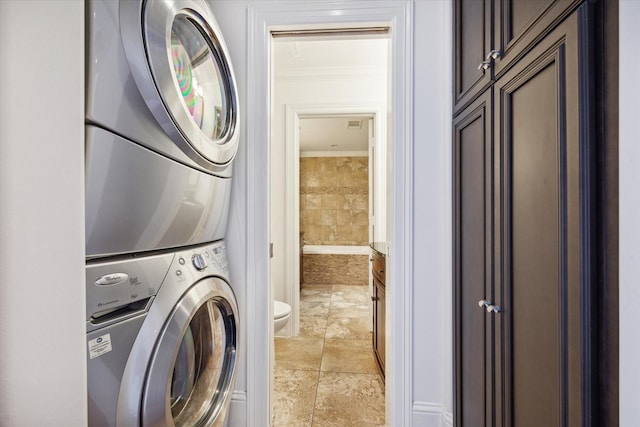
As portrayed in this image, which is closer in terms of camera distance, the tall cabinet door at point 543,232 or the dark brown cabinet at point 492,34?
the tall cabinet door at point 543,232

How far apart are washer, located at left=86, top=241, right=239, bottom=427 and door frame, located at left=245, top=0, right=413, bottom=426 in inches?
13.6

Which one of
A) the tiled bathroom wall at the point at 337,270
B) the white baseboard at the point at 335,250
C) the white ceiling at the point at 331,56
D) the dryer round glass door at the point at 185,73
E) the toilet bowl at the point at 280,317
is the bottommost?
the tiled bathroom wall at the point at 337,270

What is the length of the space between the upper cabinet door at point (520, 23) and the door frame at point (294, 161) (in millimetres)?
1733

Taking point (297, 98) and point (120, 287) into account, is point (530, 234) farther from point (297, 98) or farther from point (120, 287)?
point (297, 98)

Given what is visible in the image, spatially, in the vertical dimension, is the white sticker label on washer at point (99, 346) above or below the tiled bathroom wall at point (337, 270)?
above

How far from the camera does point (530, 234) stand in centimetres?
78

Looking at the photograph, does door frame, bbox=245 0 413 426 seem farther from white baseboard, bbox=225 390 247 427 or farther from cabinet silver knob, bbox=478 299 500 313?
cabinet silver knob, bbox=478 299 500 313

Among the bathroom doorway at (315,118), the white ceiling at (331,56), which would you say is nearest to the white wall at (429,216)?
the white ceiling at (331,56)

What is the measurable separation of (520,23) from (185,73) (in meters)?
0.98

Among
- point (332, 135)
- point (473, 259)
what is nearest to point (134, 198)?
point (473, 259)

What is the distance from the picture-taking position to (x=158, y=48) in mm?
731

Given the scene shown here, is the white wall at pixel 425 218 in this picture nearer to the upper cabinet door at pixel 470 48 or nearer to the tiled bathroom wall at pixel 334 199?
the upper cabinet door at pixel 470 48

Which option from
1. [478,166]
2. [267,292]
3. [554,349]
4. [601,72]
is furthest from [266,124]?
[554,349]

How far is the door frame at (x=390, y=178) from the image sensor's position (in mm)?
1387
